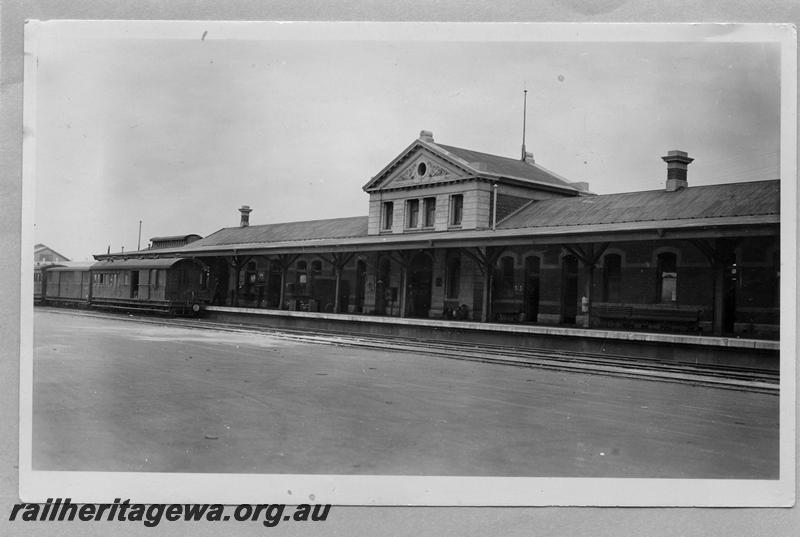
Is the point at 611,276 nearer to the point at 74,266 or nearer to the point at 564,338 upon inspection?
the point at 564,338

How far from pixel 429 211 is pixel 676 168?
53.3 feet

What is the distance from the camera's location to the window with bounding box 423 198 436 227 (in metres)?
29.8

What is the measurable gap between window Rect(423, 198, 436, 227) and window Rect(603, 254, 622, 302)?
10219mm

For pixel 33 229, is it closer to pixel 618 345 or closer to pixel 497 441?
pixel 497 441

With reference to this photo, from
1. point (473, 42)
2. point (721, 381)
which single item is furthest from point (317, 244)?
point (473, 42)

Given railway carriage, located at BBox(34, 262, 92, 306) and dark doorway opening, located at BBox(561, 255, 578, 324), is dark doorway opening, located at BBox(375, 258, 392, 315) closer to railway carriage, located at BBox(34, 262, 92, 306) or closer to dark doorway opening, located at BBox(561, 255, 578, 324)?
dark doorway opening, located at BBox(561, 255, 578, 324)

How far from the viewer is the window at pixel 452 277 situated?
1117 inches

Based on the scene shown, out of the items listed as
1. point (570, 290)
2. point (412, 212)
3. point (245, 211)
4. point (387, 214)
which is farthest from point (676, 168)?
point (387, 214)

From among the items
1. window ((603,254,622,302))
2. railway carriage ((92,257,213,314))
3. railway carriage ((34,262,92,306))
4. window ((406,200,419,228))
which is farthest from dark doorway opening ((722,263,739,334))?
railway carriage ((34,262,92,306))

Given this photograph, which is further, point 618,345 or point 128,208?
point 618,345

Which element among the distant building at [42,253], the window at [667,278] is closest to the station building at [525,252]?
the window at [667,278]

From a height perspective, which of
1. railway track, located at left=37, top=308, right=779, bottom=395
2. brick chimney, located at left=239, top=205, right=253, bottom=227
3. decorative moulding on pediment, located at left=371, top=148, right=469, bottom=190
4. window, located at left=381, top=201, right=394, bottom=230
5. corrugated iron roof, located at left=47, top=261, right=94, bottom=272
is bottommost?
railway track, located at left=37, top=308, right=779, bottom=395

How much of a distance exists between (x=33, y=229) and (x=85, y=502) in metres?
2.99

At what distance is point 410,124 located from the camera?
1154cm
